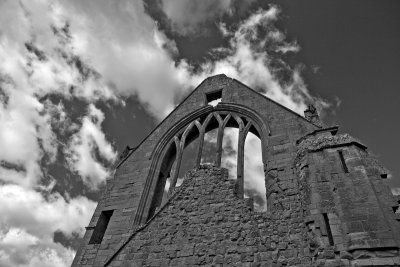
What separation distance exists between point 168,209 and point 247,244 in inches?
71.5

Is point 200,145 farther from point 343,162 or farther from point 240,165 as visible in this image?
point 343,162

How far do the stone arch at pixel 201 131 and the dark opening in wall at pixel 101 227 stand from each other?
1.31 metres

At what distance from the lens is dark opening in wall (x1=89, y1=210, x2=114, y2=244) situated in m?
8.75

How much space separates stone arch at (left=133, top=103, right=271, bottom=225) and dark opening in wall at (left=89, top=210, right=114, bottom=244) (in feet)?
4.29

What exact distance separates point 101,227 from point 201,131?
485 centimetres

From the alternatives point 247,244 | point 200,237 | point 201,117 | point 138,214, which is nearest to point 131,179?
point 138,214

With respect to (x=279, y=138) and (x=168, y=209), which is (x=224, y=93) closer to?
(x=279, y=138)

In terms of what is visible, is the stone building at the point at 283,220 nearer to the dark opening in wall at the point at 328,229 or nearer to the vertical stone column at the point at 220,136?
the dark opening in wall at the point at 328,229

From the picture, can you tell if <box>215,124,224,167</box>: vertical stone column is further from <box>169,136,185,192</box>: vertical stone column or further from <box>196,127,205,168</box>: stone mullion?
<box>169,136,185,192</box>: vertical stone column

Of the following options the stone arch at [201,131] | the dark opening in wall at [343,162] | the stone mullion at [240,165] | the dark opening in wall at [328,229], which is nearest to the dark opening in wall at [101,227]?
the stone arch at [201,131]

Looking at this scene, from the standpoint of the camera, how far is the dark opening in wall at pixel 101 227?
8.75 m

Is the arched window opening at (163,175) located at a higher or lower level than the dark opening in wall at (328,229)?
higher

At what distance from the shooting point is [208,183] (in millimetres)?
6117

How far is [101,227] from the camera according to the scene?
9156 millimetres
